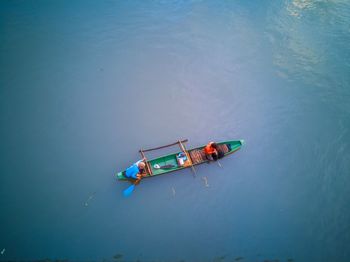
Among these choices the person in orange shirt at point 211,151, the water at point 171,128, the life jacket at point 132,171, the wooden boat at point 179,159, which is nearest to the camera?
the life jacket at point 132,171

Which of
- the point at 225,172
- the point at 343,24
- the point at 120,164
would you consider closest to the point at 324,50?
the point at 343,24

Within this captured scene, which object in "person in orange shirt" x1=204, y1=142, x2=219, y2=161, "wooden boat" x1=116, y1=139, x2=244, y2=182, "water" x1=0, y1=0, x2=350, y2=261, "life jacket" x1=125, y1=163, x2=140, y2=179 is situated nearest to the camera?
"life jacket" x1=125, y1=163, x2=140, y2=179

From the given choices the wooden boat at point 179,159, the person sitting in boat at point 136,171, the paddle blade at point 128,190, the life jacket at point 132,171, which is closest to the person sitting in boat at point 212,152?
the wooden boat at point 179,159

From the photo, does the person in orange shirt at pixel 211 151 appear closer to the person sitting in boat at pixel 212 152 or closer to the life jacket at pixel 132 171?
the person sitting in boat at pixel 212 152

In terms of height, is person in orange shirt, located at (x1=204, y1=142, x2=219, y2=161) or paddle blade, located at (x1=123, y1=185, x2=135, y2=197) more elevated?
person in orange shirt, located at (x1=204, y1=142, x2=219, y2=161)

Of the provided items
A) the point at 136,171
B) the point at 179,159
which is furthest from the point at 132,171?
the point at 179,159

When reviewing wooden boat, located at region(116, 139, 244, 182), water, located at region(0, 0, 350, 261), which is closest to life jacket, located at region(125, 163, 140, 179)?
wooden boat, located at region(116, 139, 244, 182)

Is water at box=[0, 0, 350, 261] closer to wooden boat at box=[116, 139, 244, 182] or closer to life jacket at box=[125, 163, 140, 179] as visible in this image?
wooden boat at box=[116, 139, 244, 182]
